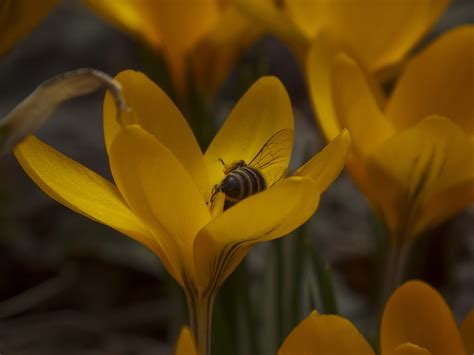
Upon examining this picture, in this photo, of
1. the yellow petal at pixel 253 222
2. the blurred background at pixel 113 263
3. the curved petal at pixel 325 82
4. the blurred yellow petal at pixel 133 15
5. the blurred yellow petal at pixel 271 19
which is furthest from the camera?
the blurred background at pixel 113 263

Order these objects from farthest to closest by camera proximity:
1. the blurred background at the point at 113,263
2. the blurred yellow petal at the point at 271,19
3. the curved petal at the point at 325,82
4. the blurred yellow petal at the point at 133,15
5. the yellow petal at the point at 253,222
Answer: the blurred background at the point at 113,263 < the blurred yellow petal at the point at 133,15 < the blurred yellow petal at the point at 271,19 < the curved petal at the point at 325,82 < the yellow petal at the point at 253,222

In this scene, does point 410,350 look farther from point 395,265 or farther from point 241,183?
point 395,265

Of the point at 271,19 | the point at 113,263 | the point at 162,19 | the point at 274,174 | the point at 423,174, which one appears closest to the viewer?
the point at 274,174

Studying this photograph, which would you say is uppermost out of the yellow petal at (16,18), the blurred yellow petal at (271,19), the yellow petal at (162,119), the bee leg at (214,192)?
the yellow petal at (16,18)

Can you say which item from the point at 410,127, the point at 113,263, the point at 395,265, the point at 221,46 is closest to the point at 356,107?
the point at 410,127

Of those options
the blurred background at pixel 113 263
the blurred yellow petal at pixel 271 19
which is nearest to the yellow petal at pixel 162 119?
the blurred yellow petal at pixel 271 19

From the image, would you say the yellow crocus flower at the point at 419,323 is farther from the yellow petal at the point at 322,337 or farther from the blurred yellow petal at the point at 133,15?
the blurred yellow petal at the point at 133,15

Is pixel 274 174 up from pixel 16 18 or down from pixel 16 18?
down

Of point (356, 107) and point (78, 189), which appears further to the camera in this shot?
point (356, 107)
